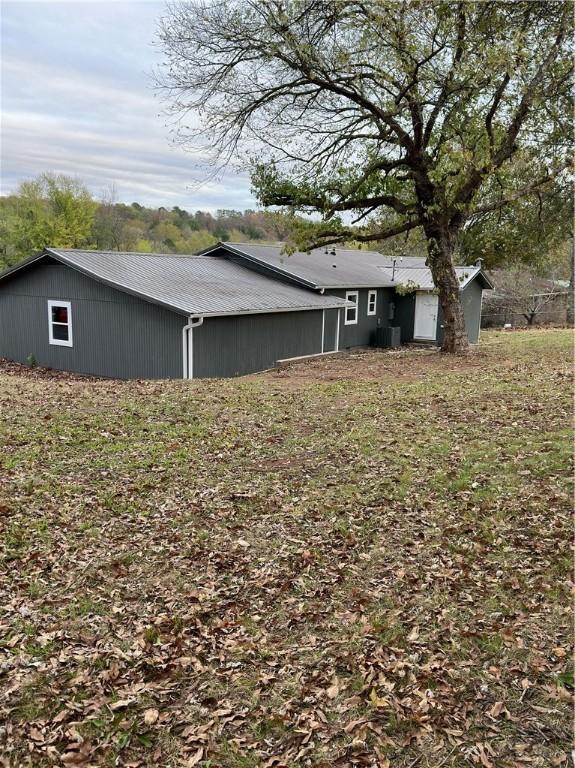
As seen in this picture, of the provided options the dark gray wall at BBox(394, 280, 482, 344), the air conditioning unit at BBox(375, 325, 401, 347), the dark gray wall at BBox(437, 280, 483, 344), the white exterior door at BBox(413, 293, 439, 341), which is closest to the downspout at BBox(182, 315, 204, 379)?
the air conditioning unit at BBox(375, 325, 401, 347)

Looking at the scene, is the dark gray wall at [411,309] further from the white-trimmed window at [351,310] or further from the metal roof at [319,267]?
the white-trimmed window at [351,310]

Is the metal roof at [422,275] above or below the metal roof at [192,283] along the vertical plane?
above

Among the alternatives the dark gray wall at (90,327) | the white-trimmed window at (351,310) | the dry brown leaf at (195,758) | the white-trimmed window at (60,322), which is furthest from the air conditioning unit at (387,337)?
the dry brown leaf at (195,758)

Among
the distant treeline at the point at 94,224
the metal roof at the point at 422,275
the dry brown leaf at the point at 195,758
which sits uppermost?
the distant treeline at the point at 94,224

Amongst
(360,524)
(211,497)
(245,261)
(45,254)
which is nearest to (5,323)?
(45,254)

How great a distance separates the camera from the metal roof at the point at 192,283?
15203mm

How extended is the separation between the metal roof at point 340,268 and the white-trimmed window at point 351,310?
474mm

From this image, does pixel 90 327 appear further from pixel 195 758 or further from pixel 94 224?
pixel 94 224

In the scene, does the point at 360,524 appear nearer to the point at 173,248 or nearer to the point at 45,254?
the point at 45,254

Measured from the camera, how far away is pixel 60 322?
1728 cm

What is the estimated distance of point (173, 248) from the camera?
55.8 meters

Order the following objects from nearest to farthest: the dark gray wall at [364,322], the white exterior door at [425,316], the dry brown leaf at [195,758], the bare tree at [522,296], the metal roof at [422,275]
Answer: the dry brown leaf at [195,758], the dark gray wall at [364,322], the metal roof at [422,275], the white exterior door at [425,316], the bare tree at [522,296]

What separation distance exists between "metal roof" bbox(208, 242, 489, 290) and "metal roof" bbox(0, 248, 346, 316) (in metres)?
0.75

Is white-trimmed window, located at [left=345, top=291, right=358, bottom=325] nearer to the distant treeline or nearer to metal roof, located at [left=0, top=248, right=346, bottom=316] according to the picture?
metal roof, located at [left=0, top=248, right=346, bottom=316]
